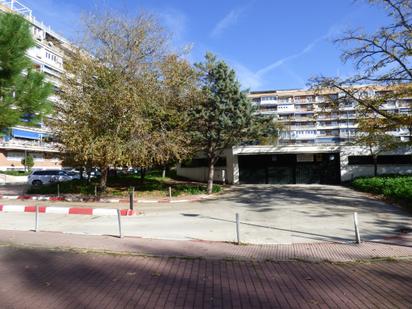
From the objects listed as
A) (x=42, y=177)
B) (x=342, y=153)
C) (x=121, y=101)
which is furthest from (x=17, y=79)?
(x=342, y=153)

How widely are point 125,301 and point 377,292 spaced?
12.5ft

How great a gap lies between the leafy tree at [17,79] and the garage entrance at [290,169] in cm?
1926

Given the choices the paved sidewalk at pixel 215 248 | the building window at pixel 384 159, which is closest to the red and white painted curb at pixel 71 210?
the paved sidewalk at pixel 215 248

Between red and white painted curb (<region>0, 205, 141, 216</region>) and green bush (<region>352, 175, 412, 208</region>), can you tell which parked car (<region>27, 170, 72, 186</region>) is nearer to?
red and white painted curb (<region>0, 205, 141, 216</region>)

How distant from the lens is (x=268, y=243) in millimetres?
10148

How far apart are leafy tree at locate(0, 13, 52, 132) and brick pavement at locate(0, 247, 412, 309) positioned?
10.9 meters

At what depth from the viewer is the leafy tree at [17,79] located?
16406 millimetres

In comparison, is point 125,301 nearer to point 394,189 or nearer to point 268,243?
point 268,243

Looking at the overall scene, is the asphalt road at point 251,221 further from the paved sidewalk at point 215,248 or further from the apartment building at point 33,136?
the apartment building at point 33,136

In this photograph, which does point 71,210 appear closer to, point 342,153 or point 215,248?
point 215,248

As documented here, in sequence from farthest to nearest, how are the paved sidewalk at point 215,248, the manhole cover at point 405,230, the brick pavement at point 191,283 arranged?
1. the manhole cover at point 405,230
2. the paved sidewalk at point 215,248
3. the brick pavement at point 191,283

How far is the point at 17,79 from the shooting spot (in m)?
17.2

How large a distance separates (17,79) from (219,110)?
11.3m

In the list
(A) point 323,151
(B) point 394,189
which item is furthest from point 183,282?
(A) point 323,151
